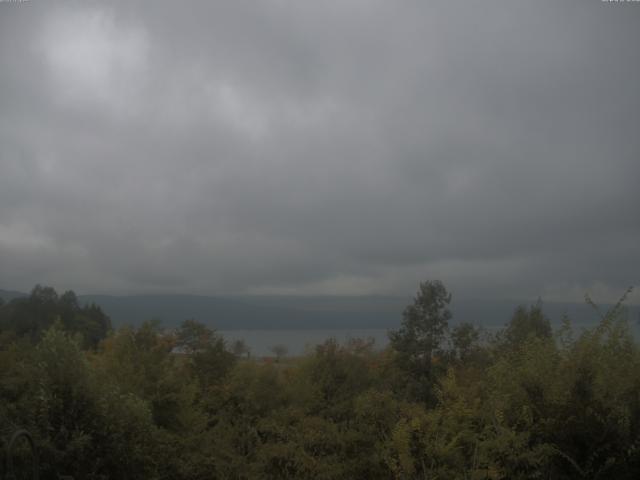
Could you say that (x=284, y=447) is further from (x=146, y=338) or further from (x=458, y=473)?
(x=146, y=338)

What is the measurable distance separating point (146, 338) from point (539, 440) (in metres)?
11.2

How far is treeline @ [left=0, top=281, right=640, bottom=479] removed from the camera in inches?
337

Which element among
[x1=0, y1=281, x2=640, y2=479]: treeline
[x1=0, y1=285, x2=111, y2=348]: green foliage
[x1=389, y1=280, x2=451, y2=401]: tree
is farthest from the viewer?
[x1=0, y1=285, x2=111, y2=348]: green foliage

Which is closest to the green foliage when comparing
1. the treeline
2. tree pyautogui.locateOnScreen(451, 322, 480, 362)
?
the treeline

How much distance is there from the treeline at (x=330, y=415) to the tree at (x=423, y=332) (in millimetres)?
1949

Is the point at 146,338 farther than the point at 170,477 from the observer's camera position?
Yes

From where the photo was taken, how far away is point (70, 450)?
824 centimetres

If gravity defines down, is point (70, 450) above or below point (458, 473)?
above

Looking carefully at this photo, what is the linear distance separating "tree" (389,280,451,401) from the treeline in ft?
6.39

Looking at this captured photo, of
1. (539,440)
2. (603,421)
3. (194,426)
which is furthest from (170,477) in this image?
(603,421)

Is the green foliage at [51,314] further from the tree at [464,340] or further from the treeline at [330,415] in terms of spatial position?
the tree at [464,340]

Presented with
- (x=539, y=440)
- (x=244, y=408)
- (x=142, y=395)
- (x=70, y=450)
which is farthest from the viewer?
(x=244, y=408)

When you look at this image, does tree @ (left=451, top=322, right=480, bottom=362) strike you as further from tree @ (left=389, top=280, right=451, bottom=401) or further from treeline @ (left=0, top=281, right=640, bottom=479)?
treeline @ (left=0, top=281, right=640, bottom=479)

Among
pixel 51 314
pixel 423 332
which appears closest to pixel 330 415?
pixel 423 332
